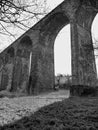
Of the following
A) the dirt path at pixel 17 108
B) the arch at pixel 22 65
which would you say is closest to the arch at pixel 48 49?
the arch at pixel 22 65

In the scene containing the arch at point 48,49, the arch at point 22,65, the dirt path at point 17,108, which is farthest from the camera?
the arch at point 22,65

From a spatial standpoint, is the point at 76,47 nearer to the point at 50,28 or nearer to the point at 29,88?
the point at 50,28

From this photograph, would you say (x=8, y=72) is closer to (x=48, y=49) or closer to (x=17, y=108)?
(x=48, y=49)

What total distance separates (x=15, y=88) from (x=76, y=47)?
9855 millimetres

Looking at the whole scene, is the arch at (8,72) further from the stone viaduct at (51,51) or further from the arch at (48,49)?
the arch at (48,49)

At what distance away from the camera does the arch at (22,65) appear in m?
15.6

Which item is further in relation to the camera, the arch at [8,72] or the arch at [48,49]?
the arch at [8,72]

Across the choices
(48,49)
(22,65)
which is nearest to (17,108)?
(48,49)

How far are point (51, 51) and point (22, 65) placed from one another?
5032 millimetres

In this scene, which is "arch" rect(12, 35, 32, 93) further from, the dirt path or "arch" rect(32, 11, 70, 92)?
the dirt path

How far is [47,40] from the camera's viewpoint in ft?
45.9

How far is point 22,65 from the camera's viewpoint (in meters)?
16.7

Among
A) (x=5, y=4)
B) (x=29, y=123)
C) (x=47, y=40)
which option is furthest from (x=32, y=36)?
(x=29, y=123)

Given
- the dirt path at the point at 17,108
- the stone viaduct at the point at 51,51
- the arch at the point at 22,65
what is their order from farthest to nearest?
the arch at the point at 22,65 < the stone viaduct at the point at 51,51 < the dirt path at the point at 17,108
